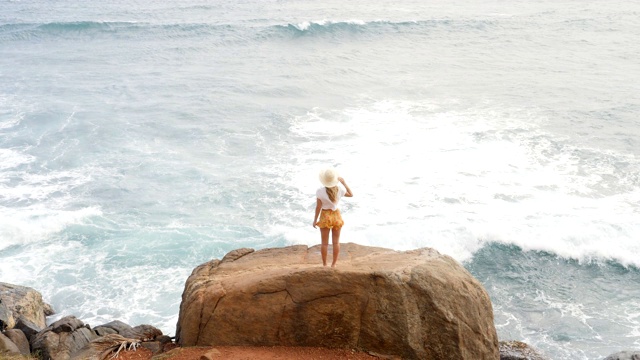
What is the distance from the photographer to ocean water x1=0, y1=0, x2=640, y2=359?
16.2 meters

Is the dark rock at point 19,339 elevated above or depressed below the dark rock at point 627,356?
below

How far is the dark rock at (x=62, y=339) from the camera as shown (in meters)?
11.6

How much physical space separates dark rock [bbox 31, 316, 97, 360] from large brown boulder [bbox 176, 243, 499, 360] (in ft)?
12.0

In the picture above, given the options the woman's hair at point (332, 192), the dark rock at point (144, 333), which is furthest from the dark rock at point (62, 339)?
the woman's hair at point (332, 192)

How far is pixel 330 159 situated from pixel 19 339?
13191 mm

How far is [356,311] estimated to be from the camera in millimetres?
8531

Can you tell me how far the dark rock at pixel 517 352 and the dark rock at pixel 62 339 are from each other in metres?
7.44

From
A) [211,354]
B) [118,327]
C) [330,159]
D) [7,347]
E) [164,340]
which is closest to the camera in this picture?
[211,354]

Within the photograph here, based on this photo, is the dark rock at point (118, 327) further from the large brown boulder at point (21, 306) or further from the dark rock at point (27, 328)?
the large brown boulder at point (21, 306)

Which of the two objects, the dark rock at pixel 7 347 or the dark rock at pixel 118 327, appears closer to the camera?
the dark rock at pixel 7 347

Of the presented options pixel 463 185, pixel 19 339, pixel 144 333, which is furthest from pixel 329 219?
pixel 463 185

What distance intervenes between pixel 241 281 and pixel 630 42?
3698 centimetres

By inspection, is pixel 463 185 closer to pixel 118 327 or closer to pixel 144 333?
pixel 118 327

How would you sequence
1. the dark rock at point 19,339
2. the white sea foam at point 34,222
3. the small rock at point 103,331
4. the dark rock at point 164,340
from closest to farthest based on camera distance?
1. the dark rock at point 164,340
2. the dark rock at point 19,339
3. the small rock at point 103,331
4. the white sea foam at point 34,222
